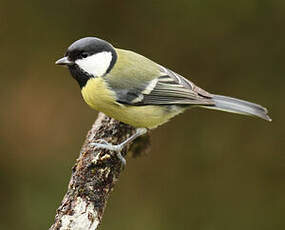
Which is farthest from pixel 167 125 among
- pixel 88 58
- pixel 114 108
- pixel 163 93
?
pixel 88 58

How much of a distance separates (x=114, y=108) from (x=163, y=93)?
208 millimetres

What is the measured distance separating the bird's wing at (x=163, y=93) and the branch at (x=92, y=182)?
0.19 m

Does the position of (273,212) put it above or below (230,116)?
below

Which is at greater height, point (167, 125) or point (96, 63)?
point (96, 63)

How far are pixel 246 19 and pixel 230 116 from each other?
0.50 meters

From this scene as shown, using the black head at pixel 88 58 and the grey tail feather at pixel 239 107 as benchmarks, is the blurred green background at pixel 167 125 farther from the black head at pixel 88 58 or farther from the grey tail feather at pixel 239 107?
the black head at pixel 88 58

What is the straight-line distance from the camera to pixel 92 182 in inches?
69.8

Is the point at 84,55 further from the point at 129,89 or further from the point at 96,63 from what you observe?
the point at 129,89

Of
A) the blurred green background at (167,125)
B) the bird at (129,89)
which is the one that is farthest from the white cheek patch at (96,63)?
the blurred green background at (167,125)

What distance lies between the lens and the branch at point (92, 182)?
160 centimetres

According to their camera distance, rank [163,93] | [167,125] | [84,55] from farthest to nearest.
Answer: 1. [167,125]
2. [163,93]
3. [84,55]

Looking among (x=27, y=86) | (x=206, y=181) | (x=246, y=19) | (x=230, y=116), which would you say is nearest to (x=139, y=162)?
(x=206, y=181)

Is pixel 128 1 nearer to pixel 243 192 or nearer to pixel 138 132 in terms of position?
pixel 138 132

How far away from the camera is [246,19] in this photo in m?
2.60
